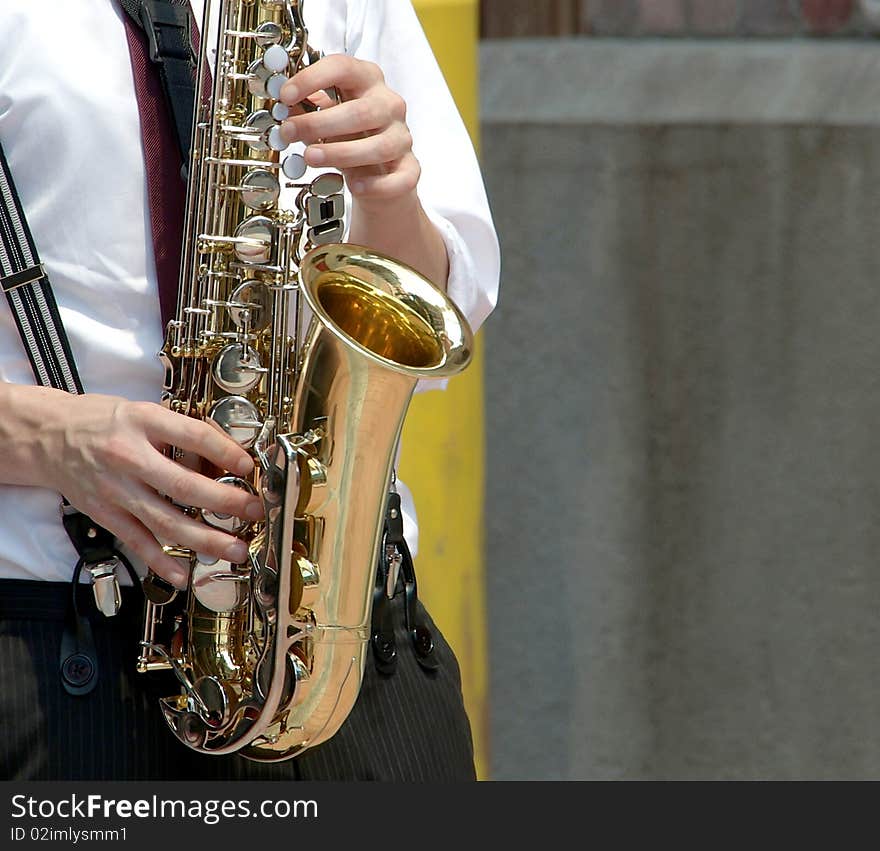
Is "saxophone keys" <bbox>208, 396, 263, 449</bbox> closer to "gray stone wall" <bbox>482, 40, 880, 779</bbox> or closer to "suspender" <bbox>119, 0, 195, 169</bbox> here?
"suspender" <bbox>119, 0, 195, 169</bbox>

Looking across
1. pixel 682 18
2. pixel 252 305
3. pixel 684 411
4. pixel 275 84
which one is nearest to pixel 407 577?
pixel 252 305

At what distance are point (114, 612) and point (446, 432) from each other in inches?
50.7

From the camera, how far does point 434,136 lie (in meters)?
1.66

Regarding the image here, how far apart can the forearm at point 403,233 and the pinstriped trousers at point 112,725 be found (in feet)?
1.52

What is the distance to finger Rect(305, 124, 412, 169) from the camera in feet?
4.60

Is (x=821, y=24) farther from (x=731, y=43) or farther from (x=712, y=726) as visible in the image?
(x=712, y=726)

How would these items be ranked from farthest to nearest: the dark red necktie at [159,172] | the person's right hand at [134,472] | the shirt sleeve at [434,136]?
the shirt sleeve at [434,136]
the dark red necktie at [159,172]
the person's right hand at [134,472]

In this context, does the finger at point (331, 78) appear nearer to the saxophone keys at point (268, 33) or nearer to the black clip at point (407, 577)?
the saxophone keys at point (268, 33)

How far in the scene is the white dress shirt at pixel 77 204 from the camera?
1.38 meters

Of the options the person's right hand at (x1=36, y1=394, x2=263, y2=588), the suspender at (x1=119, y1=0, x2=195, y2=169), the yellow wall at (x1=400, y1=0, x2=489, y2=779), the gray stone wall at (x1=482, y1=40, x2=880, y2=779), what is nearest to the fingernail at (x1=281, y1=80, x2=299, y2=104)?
the suspender at (x1=119, y1=0, x2=195, y2=169)

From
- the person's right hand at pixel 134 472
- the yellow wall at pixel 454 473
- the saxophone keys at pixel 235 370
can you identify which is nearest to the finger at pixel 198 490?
the person's right hand at pixel 134 472

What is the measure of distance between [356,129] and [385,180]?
0.06m

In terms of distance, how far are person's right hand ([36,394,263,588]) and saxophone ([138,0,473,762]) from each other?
1.4 inches

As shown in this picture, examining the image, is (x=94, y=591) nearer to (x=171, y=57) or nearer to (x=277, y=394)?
(x=277, y=394)
